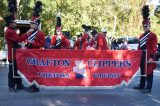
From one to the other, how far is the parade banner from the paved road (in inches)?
14.9

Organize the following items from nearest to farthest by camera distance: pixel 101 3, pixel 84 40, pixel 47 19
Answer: pixel 84 40 → pixel 47 19 → pixel 101 3

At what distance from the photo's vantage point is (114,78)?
13430 millimetres

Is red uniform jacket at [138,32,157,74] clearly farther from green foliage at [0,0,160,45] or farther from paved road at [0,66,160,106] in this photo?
green foliage at [0,0,160,45]

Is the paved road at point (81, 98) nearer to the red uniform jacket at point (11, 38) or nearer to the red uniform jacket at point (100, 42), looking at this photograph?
the red uniform jacket at point (11, 38)

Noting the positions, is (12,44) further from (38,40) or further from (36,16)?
(36,16)

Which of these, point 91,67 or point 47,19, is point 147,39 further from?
point 47,19

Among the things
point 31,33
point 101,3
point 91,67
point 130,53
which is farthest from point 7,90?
point 101,3

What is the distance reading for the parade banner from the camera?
43.1ft

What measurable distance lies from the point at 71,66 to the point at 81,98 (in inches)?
42.3

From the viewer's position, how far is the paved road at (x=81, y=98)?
1166 cm

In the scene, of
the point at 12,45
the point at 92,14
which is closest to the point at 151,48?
the point at 12,45

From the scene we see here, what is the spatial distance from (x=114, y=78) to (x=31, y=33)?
108 inches

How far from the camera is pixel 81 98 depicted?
12.5 m

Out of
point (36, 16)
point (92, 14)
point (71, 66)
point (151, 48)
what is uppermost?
point (92, 14)
